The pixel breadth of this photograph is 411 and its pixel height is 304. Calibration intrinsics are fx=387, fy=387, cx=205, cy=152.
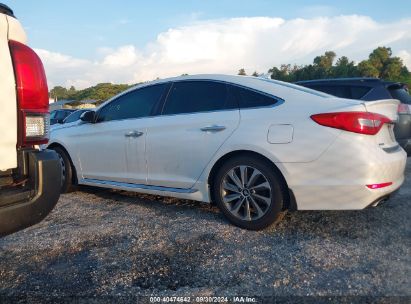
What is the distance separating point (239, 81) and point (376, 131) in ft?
4.56

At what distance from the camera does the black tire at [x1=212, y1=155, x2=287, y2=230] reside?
3453mm

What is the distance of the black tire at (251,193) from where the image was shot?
3.45 m

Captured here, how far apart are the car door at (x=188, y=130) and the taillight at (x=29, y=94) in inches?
71.1

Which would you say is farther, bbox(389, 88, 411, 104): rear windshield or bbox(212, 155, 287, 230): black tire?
bbox(389, 88, 411, 104): rear windshield

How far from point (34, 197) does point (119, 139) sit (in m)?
2.40

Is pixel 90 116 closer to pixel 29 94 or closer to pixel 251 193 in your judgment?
pixel 251 193

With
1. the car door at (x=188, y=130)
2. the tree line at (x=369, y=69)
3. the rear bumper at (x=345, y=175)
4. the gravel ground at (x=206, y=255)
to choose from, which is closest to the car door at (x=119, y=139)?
the car door at (x=188, y=130)

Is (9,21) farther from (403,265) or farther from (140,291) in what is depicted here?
(403,265)

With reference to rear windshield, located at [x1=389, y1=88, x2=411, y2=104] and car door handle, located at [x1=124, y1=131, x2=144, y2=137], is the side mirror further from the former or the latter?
rear windshield, located at [x1=389, y1=88, x2=411, y2=104]

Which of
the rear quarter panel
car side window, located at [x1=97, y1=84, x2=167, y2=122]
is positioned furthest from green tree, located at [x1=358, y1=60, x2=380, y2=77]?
A: the rear quarter panel

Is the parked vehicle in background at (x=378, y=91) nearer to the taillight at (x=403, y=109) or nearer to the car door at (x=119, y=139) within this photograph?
the taillight at (x=403, y=109)

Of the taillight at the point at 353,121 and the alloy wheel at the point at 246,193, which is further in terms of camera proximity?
A: the alloy wheel at the point at 246,193

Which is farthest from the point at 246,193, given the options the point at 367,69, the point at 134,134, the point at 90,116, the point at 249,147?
the point at 367,69

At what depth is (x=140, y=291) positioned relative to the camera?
2514mm
